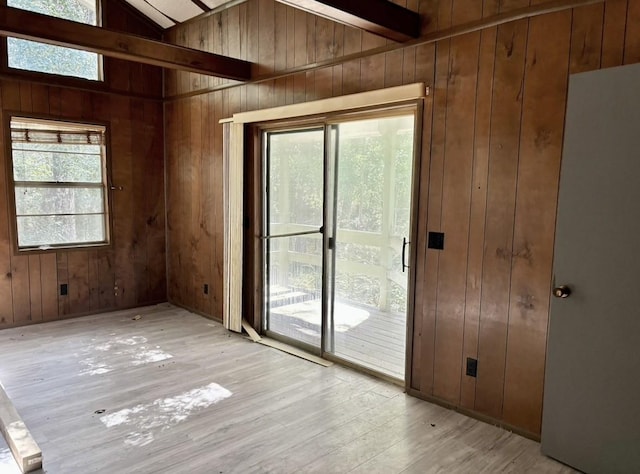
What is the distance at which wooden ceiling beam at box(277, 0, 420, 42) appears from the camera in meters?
2.55

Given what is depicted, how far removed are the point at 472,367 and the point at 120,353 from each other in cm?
297

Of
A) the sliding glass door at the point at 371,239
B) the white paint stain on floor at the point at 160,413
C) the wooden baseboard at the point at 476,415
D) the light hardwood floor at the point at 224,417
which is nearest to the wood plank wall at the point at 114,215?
the light hardwood floor at the point at 224,417

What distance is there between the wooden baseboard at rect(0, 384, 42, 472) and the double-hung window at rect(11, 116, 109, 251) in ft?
8.14

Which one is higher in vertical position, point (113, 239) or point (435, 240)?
point (435, 240)

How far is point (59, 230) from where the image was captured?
4.98 meters

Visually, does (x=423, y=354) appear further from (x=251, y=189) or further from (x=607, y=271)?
(x=251, y=189)

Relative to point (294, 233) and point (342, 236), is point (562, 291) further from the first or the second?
point (294, 233)

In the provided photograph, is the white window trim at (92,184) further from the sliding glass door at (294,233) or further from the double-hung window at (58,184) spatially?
the sliding glass door at (294,233)

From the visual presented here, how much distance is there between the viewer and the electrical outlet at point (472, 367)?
2.94m

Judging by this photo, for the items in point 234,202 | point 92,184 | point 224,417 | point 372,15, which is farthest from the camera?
point 92,184

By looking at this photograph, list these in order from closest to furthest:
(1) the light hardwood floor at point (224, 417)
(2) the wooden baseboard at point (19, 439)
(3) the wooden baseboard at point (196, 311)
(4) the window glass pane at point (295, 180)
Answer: (2) the wooden baseboard at point (19, 439) < (1) the light hardwood floor at point (224, 417) < (4) the window glass pane at point (295, 180) < (3) the wooden baseboard at point (196, 311)

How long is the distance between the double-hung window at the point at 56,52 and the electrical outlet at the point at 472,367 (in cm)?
457

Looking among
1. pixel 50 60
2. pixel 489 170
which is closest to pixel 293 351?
pixel 489 170

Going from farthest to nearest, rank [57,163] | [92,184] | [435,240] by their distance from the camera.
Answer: [92,184]
[57,163]
[435,240]
